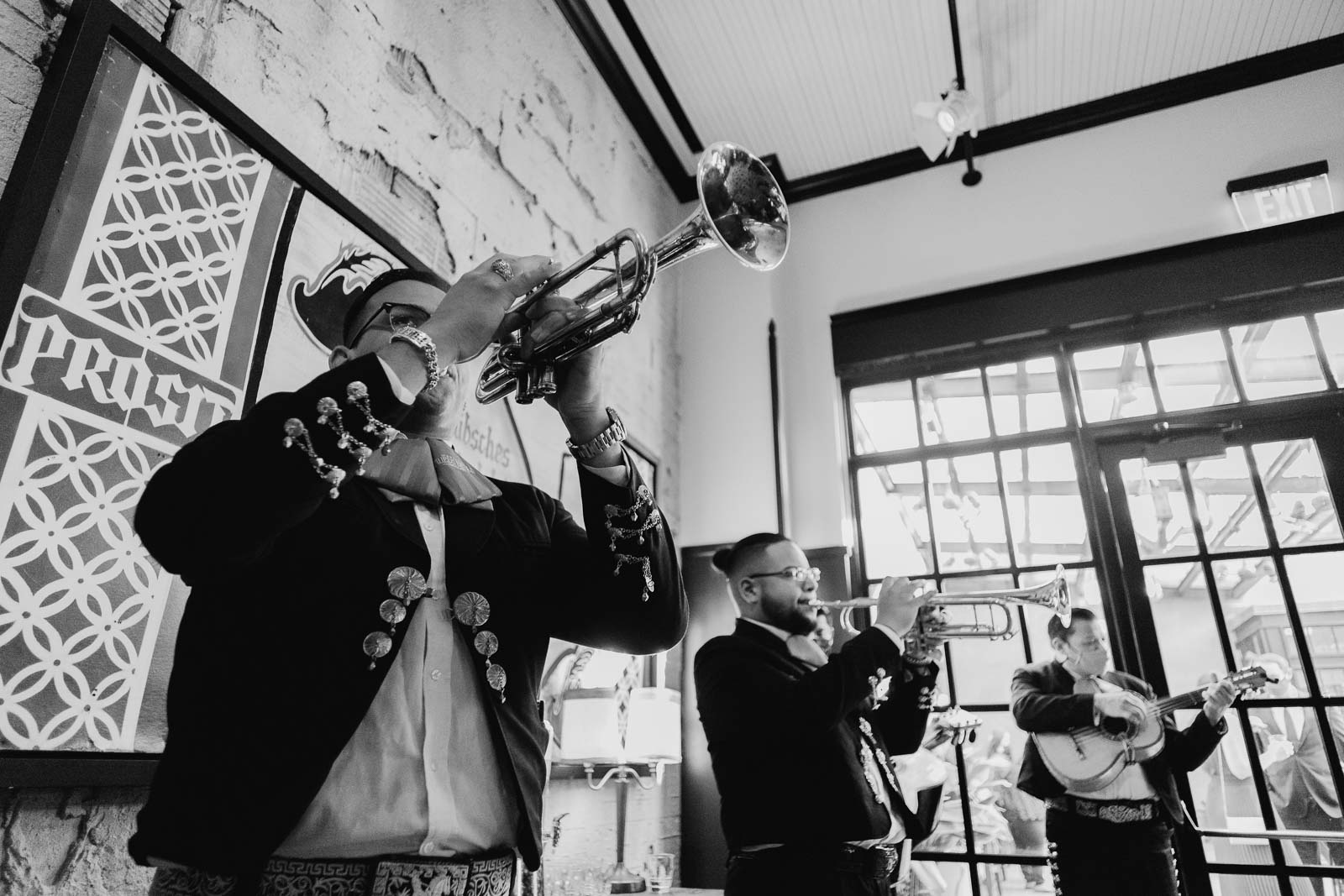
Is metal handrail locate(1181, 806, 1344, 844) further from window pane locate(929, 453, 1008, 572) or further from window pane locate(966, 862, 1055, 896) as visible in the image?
window pane locate(929, 453, 1008, 572)

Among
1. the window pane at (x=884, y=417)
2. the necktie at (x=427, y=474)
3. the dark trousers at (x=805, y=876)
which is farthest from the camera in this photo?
the window pane at (x=884, y=417)

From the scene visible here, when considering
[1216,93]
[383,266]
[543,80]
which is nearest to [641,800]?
[383,266]

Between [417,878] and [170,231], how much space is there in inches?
51.5

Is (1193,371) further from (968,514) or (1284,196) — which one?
(968,514)

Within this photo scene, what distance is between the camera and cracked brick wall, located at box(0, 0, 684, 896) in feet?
4.33

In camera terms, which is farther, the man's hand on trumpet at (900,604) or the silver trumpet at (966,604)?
the silver trumpet at (966,604)

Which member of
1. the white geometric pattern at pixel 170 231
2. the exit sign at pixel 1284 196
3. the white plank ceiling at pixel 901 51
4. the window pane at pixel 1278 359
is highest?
the white plank ceiling at pixel 901 51

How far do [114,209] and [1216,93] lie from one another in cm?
480

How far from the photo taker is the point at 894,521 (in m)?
4.15

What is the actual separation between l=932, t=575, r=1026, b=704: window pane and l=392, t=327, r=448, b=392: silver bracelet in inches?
124

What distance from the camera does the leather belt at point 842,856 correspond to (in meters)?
1.95

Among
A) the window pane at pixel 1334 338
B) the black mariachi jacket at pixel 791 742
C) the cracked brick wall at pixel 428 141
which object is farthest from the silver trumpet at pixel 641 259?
the window pane at pixel 1334 338

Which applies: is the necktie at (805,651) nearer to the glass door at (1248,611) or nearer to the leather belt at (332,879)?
the leather belt at (332,879)

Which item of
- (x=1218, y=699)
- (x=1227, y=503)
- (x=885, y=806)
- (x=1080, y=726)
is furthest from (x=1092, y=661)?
(x=885, y=806)
